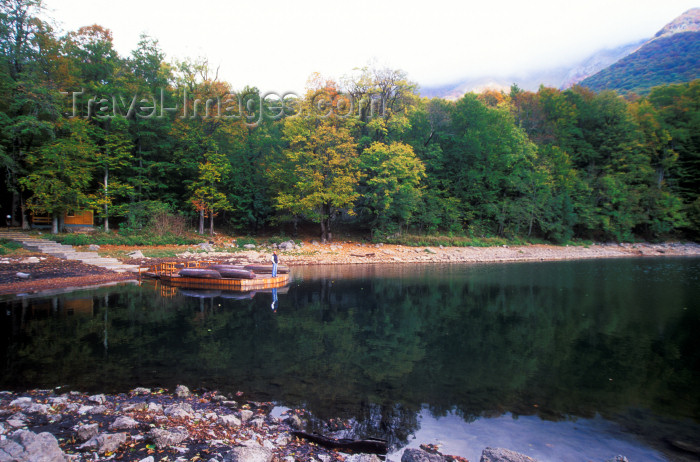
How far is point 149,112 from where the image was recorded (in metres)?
30.3

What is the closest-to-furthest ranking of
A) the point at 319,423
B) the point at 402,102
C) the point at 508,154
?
the point at 319,423
the point at 402,102
the point at 508,154

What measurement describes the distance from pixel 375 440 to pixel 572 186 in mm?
45225

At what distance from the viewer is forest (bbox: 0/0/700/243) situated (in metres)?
25.3

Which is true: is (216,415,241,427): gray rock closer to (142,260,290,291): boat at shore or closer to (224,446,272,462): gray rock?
(224,446,272,462): gray rock

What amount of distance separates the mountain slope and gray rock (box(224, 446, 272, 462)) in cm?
8084

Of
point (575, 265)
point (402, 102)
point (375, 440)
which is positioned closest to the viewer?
point (375, 440)

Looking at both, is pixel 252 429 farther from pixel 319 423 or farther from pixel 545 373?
pixel 545 373

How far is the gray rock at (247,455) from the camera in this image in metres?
4.24

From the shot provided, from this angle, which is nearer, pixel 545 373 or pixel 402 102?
pixel 545 373

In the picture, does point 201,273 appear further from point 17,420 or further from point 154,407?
point 17,420

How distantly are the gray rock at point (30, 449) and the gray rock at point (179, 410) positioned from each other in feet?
5.04

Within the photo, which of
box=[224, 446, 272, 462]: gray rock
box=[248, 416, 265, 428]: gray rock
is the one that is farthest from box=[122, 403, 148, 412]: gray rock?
box=[224, 446, 272, 462]: gray rock

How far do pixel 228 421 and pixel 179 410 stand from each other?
0.85m

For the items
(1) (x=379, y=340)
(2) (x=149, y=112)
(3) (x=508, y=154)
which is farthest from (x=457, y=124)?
(1) (x=379, y=340)
